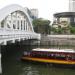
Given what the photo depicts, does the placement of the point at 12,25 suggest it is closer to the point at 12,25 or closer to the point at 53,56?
the point at 12,25

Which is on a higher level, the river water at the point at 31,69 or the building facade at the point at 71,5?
the building facade at the point at 71,5

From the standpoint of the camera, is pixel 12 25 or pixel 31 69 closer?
pixel 31 69

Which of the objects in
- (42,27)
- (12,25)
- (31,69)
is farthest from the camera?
(42,27)

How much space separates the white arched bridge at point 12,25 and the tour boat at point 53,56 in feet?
11.4

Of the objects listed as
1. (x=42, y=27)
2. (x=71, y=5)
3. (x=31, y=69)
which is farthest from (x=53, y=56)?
(x=71, y=5)

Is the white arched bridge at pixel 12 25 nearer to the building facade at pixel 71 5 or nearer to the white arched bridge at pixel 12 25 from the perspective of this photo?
the white arched bridge at pixel 12 25

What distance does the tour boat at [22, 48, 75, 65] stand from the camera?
122ft

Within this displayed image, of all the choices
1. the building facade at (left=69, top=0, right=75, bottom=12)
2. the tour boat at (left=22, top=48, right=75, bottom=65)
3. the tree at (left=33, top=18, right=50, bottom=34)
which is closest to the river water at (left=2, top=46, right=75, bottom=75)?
the tour boat at (left=22, top=48, right=75, bottom=65)

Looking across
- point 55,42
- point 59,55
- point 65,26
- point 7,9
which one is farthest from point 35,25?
point 59,55

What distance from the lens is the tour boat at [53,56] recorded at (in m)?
37.1

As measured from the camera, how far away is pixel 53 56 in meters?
38.3

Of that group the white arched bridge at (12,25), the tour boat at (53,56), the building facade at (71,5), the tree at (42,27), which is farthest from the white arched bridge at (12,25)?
the building facade at (71,5)

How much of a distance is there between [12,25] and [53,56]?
736 inches

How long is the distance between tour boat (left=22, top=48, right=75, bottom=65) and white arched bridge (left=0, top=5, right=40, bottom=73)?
3484 mm
